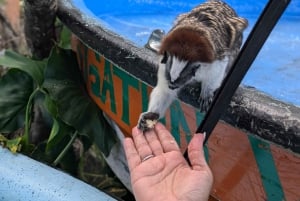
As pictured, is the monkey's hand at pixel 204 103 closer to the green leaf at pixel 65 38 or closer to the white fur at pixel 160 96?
the white fur at pixel 160 96

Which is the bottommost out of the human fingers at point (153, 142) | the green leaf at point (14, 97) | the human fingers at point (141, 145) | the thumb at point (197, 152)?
the green leaf at point (14, 97)

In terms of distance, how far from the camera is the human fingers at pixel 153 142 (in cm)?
141

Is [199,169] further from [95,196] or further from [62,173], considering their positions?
[62,173]

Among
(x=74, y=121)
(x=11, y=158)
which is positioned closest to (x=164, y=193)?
(x=11, y=158)

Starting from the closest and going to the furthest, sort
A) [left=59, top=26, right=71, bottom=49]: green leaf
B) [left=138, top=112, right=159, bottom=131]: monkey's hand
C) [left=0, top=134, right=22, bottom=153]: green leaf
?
[left=138, top=112, right=159, bottom=131]: monkey's hand
[left=0, top=134, right=22, bottom=153]: green leaf
[left=59, top=26, right=71, bottom=49]: green leaf

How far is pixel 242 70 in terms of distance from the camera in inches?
46.0

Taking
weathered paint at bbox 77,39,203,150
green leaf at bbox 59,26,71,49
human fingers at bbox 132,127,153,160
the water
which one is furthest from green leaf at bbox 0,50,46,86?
human fingers at bbox 132,127,153,160

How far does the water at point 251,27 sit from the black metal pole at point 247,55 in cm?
63

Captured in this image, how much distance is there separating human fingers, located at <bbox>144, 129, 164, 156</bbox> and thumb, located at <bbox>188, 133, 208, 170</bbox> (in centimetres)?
11

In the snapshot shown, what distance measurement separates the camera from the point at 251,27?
281 cm

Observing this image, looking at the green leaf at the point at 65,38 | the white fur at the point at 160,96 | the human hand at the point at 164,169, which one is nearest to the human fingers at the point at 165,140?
the human hand at the point at 164,169

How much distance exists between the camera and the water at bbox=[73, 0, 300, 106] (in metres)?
2.10

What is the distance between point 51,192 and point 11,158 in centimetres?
26

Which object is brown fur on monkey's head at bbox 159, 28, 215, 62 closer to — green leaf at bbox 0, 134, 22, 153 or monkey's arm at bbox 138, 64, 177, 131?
monkey's arm at bbox 138, 64, 177, 131
